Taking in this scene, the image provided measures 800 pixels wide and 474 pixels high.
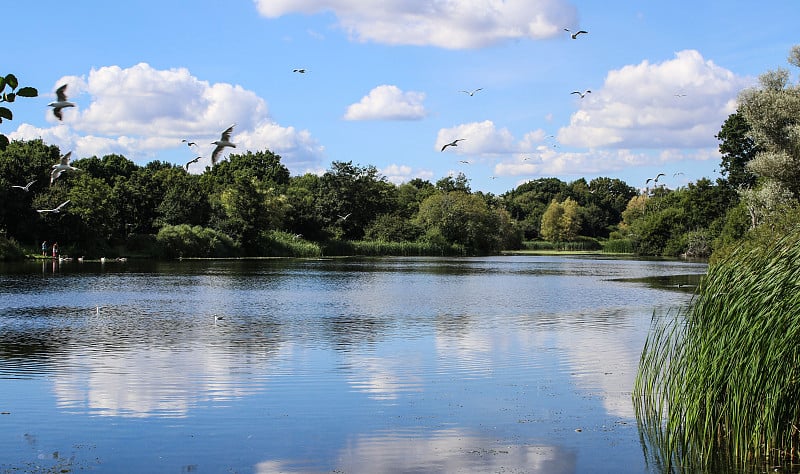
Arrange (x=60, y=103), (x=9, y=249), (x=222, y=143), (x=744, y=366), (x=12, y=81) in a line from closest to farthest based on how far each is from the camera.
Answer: (x=12, y=81)
(x=744, y=366)
(x=60, y=103)
(x=222, y=143)
(x=9, y=249)

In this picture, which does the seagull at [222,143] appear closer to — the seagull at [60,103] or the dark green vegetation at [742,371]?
the seagull at [60,103]

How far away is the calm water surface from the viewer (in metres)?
10.8

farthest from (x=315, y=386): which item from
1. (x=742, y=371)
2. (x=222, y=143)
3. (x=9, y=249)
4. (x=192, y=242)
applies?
(x=192, y=242)

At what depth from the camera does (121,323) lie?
2520cm

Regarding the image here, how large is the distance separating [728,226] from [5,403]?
73.6 m

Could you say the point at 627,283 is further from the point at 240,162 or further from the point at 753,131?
the point at 240,162

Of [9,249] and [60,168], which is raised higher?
[60,168]

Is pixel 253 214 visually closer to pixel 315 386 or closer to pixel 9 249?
pixel 9 249

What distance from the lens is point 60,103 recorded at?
59.3 feet

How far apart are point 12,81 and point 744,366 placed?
26.8ft

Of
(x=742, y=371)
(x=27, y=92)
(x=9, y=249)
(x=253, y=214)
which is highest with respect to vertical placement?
(x=253, y=214)

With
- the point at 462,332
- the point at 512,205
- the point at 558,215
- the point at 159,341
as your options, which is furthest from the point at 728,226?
the point at 512,205

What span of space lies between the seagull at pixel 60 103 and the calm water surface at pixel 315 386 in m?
5.04

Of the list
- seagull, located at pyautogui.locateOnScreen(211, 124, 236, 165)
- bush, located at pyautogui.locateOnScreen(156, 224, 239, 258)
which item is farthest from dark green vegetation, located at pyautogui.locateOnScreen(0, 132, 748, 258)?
seagull, located at pyautogui.locateOnScreen(211, 124, 236, 165)
